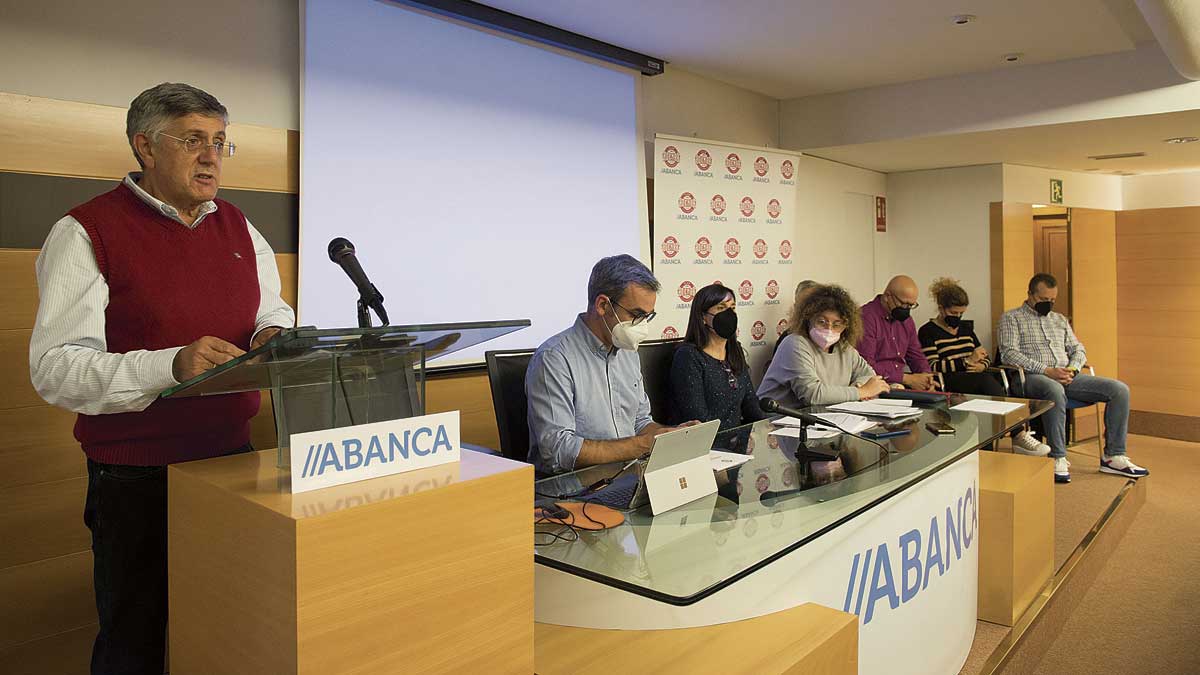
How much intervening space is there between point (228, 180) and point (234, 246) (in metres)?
1.52

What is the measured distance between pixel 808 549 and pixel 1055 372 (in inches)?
188

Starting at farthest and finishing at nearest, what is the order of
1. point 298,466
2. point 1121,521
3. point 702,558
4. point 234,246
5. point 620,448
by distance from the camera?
1. point 1121,521
2. point 620,448
3. point 234,246
4. point 702,558
5. point 298,466

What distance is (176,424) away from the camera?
153 centimetres

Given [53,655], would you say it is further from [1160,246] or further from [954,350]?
[1160,246]

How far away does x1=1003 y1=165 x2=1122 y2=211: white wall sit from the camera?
22.1 ft

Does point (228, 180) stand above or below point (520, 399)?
above

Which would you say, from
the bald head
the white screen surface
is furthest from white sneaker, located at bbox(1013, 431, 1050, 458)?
the white screen surface

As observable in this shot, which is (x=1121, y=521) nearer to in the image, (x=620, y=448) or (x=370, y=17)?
(x=620, y=448)

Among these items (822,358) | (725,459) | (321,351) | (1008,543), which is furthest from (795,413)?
(822,358)

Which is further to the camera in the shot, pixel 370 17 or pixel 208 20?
pixel 370 17

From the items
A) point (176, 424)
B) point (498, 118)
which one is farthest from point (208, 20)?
point (176, 424)

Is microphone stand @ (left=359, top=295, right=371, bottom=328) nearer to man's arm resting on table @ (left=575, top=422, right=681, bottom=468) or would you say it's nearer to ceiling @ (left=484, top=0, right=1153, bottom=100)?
man's arm resting on table @ (left=575, top=422, right=681, bottom=468)

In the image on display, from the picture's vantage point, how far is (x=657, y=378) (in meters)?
3.39

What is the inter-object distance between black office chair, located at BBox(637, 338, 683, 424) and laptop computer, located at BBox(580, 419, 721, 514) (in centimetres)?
140
